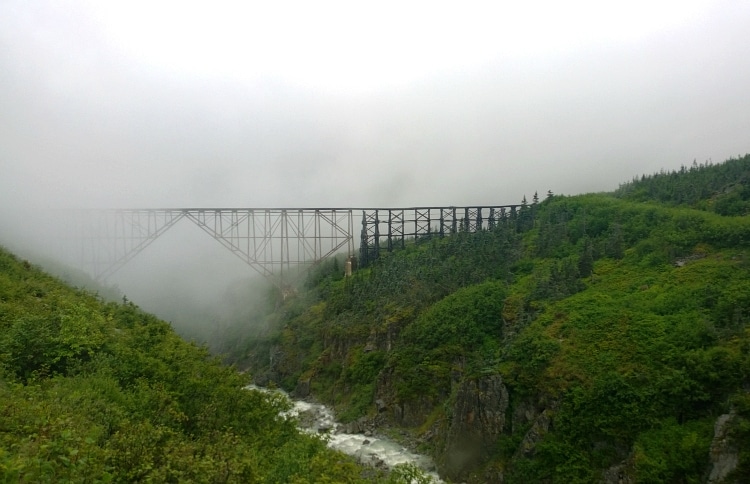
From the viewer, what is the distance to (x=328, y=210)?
4619 centimetres

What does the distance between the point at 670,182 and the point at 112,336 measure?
48.5 m

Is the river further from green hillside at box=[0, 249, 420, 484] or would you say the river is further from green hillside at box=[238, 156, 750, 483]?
green hillside at box=[0, 249, 420, 484]

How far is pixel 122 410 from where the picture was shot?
9812 mm

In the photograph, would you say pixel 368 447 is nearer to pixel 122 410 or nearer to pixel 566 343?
pixel 566 343

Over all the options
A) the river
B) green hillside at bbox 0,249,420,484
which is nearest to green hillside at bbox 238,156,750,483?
the river

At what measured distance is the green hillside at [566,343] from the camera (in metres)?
18.4

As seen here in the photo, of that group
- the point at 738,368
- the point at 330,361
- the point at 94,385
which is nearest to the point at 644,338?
the point at 738,368

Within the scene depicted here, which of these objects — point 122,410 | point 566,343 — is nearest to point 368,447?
point 566,343

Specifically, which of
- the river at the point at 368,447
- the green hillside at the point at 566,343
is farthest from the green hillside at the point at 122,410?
the green hillside at the point at 566,343

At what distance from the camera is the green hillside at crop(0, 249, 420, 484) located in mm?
6355

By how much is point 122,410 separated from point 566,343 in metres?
20.5

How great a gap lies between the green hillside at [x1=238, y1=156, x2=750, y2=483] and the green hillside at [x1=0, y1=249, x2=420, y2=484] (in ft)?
40.4

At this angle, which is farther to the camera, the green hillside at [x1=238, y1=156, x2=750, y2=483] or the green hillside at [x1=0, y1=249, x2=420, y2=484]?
the green hillside at [x1=238, y1=156, x2=750, y2=483]

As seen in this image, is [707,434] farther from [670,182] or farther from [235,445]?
[670,182]
